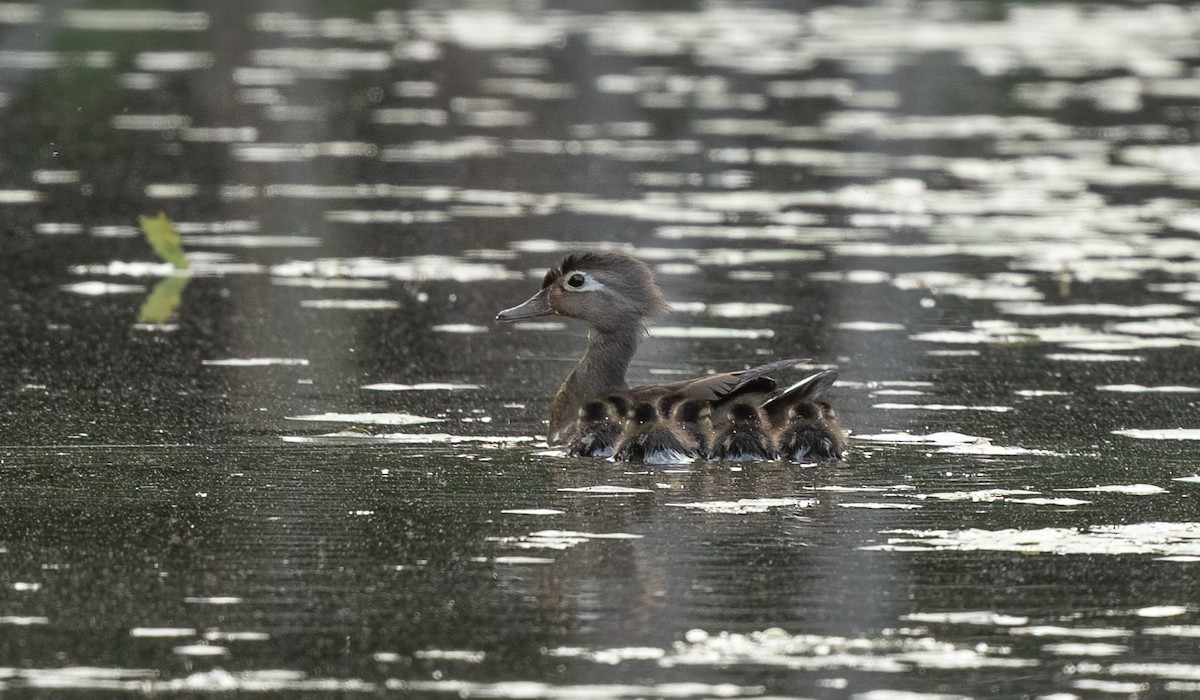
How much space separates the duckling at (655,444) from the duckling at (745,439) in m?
0.11

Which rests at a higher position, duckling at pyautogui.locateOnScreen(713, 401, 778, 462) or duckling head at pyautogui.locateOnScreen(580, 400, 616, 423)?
duckling head at pyautogui.locateOnScreen(580, 400, 616, 423)

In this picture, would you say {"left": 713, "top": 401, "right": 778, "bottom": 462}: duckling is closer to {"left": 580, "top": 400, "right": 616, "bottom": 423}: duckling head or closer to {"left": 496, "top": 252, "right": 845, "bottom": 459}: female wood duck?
{"left": 496, "top": 252, "right": 845, "bottom": 459}: female wood duck

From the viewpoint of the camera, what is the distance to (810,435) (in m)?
9.36

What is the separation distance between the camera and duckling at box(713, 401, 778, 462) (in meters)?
9.43

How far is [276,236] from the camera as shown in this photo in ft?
53.5

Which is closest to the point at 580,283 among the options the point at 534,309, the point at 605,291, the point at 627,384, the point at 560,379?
the point at 605,291

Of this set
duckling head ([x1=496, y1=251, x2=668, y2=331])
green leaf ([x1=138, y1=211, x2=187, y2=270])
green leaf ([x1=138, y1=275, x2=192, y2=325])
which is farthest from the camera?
green leaf ([x1=138, y1=211, x2=187, y2=270])

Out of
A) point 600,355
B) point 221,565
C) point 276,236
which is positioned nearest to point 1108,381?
point 600,355

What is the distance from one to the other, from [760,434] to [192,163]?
452 inches

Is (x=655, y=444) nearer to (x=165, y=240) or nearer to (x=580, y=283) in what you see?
(x=580, y=283)

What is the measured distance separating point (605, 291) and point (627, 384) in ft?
1.40

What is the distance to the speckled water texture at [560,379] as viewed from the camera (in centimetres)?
673

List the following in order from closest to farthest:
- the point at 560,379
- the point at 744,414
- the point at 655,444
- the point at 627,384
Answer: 1. the point at 655,444
2. the point at 744,414
3. the point at 627,384
4. the point at 560,379

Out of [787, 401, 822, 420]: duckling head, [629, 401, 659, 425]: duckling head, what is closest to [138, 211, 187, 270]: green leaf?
[629, 401, 659, 425]: duckling head
